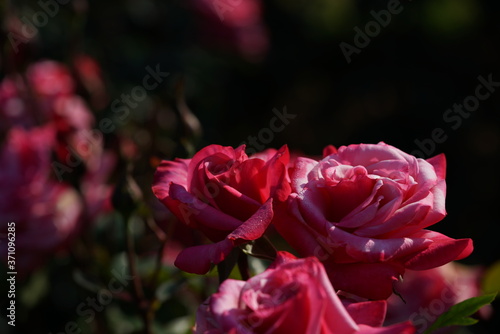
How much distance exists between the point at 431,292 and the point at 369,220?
63 cm

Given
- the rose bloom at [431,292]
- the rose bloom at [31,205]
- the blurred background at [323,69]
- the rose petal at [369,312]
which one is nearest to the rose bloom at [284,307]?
the rose petal at [369,312]

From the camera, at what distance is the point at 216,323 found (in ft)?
1.89

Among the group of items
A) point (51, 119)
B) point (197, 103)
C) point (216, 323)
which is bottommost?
point (197, 103)

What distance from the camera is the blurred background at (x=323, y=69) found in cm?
226

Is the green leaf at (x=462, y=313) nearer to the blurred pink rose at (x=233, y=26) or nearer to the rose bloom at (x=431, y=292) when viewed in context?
the rose bloom at (x=431, y=292)

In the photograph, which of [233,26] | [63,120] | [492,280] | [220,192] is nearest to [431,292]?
[492,280]

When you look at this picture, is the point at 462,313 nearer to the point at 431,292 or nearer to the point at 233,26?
the point at 431,292

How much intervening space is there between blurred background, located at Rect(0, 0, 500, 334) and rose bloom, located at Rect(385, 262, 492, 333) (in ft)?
3.11

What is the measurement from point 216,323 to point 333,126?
95.0 inches

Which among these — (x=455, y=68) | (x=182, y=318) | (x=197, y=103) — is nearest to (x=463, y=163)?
(x=455, y=68)

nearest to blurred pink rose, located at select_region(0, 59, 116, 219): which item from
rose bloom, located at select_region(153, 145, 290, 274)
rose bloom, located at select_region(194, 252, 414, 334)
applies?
rose bloom, located at select_region(153, 145, 290, 274)

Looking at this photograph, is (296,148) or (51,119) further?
(296,148)

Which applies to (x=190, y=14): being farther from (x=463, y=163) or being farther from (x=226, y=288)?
(x=226, y=288)

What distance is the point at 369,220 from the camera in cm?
68
